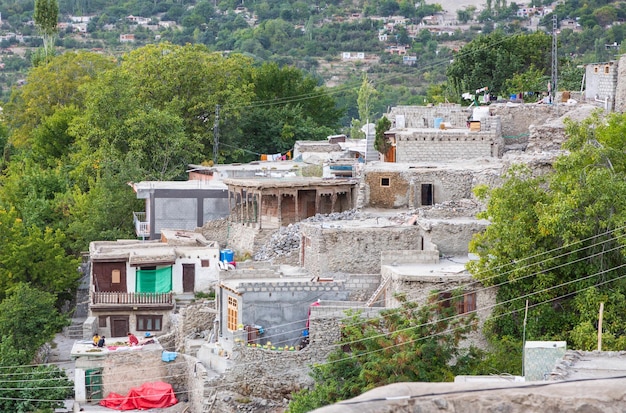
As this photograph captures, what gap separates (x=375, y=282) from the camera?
2736cm

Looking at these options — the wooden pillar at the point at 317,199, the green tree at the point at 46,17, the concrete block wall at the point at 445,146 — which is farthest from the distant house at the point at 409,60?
the wooden pillar at the point at 317,199

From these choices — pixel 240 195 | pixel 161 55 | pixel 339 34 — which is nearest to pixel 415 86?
pixel 339 34

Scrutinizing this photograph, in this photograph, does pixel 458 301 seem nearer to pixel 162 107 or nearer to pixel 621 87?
pixel 621 87

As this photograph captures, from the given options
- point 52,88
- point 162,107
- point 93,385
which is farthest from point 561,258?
point 52,88

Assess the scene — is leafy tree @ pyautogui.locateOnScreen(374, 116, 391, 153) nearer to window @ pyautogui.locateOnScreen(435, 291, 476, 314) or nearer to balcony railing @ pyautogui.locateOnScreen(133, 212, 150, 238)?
balcony railing @ pyautogui.locateOnScreen(133, 212, 150, 238)

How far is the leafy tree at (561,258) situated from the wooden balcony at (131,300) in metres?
8.55

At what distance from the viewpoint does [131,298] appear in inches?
1276

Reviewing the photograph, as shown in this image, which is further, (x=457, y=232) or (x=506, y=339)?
(x=457, y=232)

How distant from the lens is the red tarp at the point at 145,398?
27.4 metres

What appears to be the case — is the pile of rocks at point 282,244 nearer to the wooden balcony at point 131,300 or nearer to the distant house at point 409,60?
the wooden balcony at point 131,300

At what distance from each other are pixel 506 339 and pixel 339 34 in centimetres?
10235

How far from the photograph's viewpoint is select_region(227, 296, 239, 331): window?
26.7m

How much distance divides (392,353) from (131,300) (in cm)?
962

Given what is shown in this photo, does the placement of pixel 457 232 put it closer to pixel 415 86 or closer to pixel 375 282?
pixel 375 282
